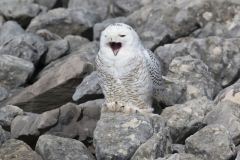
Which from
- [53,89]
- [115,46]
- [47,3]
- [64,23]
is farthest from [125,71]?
[47,3]

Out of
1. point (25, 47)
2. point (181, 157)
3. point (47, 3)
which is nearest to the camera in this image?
point (181, 157)

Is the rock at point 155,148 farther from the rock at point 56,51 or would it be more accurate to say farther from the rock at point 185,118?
the rock at point 56,51

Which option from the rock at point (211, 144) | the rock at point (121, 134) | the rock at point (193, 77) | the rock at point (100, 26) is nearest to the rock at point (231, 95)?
the rock at point (193, 77)

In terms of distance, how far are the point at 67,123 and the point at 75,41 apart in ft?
16.5

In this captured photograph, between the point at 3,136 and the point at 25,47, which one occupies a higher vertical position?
the point at 3,136

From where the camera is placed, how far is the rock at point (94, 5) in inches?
704

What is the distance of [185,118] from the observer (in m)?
10.1

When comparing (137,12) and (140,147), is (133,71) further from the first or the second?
(137,12)

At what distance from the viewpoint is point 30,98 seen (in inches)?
510

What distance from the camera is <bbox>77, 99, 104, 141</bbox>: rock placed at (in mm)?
10492

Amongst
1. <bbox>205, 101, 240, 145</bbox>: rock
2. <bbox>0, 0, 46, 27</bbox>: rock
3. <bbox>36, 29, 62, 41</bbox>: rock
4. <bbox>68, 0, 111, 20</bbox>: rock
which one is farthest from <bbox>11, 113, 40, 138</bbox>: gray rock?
<bbox>68, 0, 111, 20</bbox>: rock

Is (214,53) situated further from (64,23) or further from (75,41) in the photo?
(64,23)

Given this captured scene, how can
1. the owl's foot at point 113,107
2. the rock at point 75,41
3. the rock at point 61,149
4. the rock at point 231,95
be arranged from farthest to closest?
the rock at point 75,41 < the rock at point 231,95 < the owl's foot at point 113,107 < the rock at point 61,149

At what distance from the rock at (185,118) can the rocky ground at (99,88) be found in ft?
0.04
